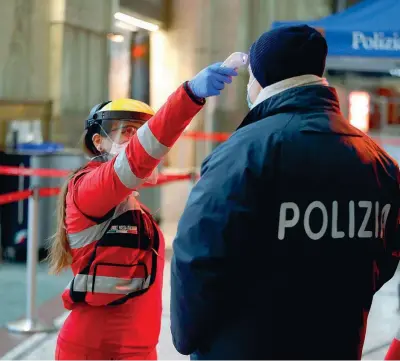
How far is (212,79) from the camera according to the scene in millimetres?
2201

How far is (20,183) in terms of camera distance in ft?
25.2

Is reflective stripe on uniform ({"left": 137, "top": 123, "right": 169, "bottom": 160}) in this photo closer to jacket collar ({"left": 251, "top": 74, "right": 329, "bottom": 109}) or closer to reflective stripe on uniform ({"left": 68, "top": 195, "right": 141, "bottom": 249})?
reflective stripe on uniform ({"left": 68, "top": 195, "right": 141, "bottom": 249})

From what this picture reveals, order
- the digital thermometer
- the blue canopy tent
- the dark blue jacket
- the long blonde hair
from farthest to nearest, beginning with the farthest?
the blue canopy tent, the long blonde hair, the digital thermometer, the dark blue jacket

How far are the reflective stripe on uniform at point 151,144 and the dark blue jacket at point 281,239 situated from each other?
54 cm

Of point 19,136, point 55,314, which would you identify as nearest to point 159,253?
point 55,314

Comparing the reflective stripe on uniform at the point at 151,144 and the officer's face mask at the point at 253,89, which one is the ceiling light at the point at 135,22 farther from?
the officer's face mask at the point at 253,89

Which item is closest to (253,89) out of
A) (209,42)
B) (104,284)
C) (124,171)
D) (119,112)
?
(124,171)

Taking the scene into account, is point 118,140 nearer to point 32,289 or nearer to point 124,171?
point 124,171

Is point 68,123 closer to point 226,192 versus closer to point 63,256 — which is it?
point 63,256

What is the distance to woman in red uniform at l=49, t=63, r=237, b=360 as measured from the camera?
7.95ft

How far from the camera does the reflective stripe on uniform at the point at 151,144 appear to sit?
229cm

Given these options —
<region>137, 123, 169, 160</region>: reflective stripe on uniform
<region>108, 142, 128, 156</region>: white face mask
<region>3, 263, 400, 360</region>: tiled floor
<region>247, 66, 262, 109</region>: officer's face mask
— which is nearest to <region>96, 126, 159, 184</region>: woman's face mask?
<region>108, 142, 128, 156</region>: white face mask

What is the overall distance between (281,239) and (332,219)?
Result: 0.14 meters

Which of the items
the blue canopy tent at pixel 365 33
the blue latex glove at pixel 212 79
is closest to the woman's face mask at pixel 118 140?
the blue latex glove at pixel 212 79
